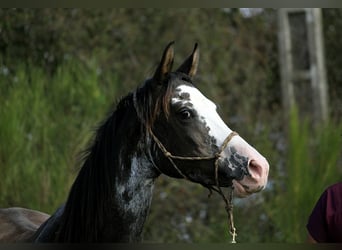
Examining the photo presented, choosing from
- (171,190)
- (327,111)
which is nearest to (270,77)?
(327,111)

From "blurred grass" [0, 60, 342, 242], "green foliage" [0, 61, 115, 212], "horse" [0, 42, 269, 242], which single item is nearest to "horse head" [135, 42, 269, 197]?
"horse" [0, 42, 269, 242]

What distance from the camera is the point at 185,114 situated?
262cm

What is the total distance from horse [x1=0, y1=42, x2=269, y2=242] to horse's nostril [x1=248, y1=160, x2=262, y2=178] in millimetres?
43

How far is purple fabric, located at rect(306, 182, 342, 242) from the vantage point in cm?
236

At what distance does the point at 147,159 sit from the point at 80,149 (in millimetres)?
2620

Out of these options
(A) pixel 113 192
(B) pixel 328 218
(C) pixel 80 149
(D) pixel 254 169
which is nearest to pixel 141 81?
(C) pixel 80 149

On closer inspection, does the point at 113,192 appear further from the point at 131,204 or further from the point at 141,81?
the point at 141,81

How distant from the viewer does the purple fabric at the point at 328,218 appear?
2.36 m

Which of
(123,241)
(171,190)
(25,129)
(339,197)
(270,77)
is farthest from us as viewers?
(270,77)

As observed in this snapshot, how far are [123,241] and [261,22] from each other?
5.79 meters

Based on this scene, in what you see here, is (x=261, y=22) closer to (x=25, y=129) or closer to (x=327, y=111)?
(x=327, y=111)

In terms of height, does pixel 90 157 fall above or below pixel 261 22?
below

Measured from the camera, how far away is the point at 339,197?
2.38 m

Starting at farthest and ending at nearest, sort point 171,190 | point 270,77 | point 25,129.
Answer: point 270,77, point 171,190, point 25,129
